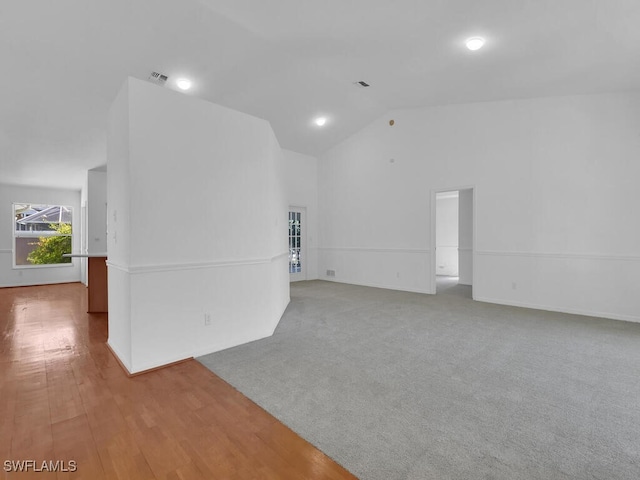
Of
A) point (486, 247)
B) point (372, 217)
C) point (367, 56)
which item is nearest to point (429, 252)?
point (486, 247)

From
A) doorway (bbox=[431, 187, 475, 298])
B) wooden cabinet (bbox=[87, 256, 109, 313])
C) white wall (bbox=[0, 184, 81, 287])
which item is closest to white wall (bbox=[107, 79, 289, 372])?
wooden cabinet (bbox=[87, 256, 109, 313])

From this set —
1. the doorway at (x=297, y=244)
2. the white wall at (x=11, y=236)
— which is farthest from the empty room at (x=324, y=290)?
the doorway at (x=297, y=244)

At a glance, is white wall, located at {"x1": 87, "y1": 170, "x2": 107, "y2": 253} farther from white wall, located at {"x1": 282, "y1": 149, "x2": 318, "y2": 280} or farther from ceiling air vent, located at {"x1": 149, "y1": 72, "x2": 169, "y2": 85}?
white wall, located at {"x1": 282, "y1": 149, "x2": 318, "y2": 280}

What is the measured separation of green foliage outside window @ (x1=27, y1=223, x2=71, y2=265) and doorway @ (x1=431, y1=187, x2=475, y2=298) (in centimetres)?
995

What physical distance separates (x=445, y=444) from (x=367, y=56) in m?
4.59

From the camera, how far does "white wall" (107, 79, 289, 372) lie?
2.71m

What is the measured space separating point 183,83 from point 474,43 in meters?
3.85

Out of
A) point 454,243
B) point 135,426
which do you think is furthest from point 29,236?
point 454,243

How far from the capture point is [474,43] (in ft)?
12.1

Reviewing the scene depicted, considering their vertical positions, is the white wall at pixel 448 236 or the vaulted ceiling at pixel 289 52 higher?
the vaulted ceiling at pixel 289 52

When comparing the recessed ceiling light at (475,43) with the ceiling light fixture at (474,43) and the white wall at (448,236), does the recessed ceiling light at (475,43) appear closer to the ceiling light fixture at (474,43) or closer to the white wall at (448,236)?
the ceiling light fixture at (474,43)

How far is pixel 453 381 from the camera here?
2.51 meters

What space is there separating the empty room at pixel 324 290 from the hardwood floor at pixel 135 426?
0.06 feet

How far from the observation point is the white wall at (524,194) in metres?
4.44
